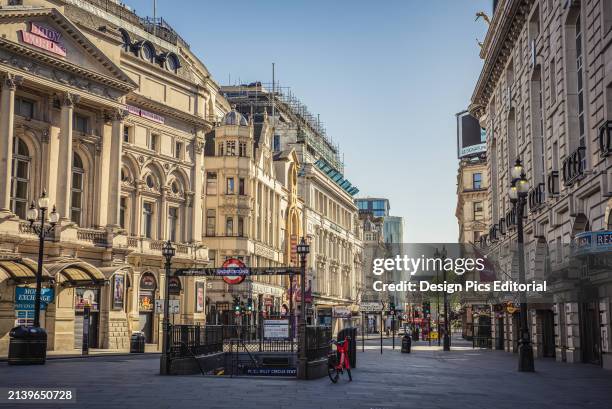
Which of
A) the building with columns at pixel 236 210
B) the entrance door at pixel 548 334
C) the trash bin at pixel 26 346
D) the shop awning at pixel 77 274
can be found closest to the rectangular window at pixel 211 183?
the building with columns at pixel 236 210

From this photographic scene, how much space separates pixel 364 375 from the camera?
26.8m

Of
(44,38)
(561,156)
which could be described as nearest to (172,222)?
(44,38)

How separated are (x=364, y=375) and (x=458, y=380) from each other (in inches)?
133

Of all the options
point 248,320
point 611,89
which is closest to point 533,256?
point 611,89

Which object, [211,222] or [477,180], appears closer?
[211,222]

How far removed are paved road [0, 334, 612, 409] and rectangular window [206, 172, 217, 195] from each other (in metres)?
48.6

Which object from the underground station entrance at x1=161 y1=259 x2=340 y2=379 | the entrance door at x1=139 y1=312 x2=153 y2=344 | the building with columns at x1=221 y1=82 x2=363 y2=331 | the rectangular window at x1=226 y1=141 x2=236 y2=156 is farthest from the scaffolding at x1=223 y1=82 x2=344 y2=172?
the underground station entrance at x1=161 y1=259 x2=340 y2=379

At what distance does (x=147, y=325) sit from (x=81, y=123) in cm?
1592

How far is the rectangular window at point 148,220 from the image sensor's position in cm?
5869

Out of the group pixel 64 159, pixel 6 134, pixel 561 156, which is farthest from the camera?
pixel 64 159

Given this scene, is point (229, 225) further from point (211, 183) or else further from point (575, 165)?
point (575, 165)

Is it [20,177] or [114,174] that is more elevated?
[114,174]

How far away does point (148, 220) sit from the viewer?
59344mm

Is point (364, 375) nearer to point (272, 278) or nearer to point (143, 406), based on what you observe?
point (143, 406)
